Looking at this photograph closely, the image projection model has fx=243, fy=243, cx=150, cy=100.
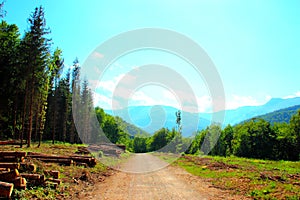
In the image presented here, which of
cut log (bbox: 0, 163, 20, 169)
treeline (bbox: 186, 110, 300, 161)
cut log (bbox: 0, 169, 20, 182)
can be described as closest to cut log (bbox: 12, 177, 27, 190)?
cut log (bbox: 0, 169, 20, 182)

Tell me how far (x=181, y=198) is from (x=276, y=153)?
6062cm

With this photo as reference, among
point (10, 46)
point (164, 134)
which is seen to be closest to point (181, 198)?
point (10, 46)

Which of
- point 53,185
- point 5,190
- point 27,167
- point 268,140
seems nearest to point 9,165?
point 27,167

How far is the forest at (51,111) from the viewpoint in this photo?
86.8 feet

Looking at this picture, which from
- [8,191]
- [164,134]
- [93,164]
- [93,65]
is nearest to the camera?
[8,191]

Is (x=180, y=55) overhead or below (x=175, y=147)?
overhead

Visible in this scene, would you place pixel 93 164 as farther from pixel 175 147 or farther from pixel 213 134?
pixel 213 134

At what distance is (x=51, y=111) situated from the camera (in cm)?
5250

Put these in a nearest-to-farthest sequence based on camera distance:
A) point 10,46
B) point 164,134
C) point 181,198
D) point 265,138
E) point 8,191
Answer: point 8,191
point 181,198
point 10,46
point 265,138
point 164,134

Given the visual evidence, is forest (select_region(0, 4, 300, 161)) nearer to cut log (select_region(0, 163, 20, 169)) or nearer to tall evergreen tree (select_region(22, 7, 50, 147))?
tall evergreen tree (select_region(22, 7, 50, 147))

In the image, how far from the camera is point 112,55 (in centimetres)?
1620

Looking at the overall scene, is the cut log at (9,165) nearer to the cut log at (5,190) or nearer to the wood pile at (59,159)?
the cut log at (5,190)

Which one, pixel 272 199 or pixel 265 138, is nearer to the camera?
pixel 272 199

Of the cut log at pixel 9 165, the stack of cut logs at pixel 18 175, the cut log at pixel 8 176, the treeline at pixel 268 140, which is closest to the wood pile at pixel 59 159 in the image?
the stack of cut logs at pixel 18 175
